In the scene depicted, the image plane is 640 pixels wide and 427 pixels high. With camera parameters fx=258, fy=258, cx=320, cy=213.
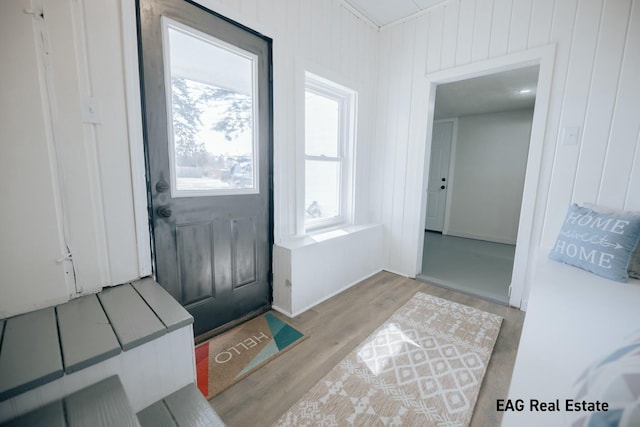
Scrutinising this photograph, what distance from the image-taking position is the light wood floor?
1.29m

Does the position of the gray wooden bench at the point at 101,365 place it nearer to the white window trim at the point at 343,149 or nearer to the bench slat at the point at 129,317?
the bench slat at the point at 129,317

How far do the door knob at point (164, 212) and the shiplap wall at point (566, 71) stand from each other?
238cm

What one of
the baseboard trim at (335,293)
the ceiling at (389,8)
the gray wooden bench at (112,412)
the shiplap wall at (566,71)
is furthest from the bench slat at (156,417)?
the ceiling at (389,8)

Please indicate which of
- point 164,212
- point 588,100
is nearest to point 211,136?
point 164,212

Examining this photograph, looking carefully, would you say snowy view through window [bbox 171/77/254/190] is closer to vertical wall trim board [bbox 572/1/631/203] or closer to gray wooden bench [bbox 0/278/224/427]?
gray wooden bench [bbox 0/278/224/427]

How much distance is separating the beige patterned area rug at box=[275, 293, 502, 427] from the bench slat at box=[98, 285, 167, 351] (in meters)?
0.73

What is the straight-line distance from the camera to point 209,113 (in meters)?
1.73

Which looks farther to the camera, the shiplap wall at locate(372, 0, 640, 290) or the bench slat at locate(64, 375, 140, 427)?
the shiplap wall at locate(372, 0, 640, 290)

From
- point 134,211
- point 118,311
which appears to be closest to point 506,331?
point 118,311

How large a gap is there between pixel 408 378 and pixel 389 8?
319cm

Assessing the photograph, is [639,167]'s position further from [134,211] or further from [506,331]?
[134,211]

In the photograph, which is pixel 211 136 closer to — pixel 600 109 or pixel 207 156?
pixel 207 156

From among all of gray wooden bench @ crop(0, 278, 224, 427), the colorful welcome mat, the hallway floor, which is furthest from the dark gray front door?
the hallway floor

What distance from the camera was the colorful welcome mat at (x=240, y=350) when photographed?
146 cm
